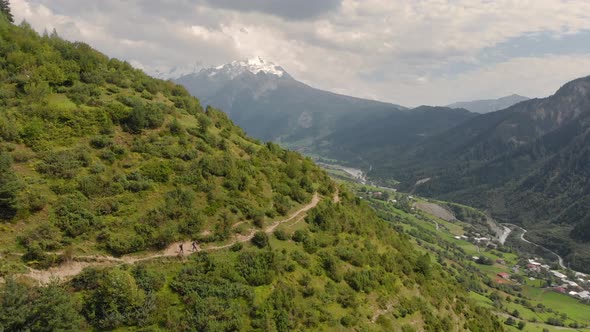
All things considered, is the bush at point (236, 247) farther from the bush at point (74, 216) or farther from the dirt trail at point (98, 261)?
the bush at point (74, 216)

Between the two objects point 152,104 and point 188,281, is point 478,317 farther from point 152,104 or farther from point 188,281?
point 152,104

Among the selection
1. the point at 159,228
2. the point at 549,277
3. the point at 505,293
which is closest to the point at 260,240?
the point at 159,228

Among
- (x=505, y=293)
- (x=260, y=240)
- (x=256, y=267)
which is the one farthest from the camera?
(x=505, y=293)

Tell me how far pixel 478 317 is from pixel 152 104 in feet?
223

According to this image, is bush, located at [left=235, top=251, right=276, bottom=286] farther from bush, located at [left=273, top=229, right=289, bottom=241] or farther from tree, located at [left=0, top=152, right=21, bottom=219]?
tree, located at [left=0, top=152, right=21, bottom=219]

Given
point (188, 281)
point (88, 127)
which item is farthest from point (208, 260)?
point (88, 127)

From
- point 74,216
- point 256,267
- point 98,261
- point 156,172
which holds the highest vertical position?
point 156,172

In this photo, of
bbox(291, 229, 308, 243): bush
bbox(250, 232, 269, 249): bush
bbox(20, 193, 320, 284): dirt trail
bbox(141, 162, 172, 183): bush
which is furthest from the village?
bbox(141, 162, 172, 183): bush

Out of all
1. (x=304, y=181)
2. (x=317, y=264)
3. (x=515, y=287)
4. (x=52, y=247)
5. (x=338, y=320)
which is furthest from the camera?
(x=515, y=287)

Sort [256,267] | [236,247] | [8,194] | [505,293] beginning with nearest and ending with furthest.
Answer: [8,194], [256,267], [236,247], [505,293]

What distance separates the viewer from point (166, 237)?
117 feet

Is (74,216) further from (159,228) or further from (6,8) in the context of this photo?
(6,8)

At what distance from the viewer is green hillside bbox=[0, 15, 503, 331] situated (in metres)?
29.4

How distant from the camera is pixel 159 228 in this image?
120 ft
